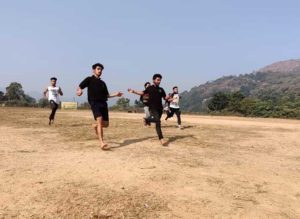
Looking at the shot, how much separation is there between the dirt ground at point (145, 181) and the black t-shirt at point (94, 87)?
120 cm

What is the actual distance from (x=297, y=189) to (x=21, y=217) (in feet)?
14.2

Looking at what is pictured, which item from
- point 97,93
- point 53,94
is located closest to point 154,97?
A: point 97,93

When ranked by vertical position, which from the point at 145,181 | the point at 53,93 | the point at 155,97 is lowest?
the point at 145,181

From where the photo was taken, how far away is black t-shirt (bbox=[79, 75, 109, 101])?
9.45m

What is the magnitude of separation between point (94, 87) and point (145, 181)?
3.65 m

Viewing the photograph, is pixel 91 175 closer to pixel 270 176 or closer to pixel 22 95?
pixel 270 176

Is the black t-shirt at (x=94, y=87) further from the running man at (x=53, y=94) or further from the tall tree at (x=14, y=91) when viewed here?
the tall tree at (x=14, y=91)

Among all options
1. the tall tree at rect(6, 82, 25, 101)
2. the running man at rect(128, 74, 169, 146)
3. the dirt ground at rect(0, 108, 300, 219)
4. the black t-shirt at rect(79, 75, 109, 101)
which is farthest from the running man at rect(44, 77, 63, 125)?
the tall tree at rect(6, 82, 25, 101)

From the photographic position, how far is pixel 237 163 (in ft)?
27.2

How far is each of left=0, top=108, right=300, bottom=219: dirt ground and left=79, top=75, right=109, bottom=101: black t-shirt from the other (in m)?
1.20

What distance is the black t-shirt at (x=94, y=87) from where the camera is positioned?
9453mm

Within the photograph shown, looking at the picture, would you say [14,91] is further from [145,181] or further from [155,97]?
[145,181]

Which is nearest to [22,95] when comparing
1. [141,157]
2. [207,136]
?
[207,136]

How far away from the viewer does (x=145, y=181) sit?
21.2 ft
